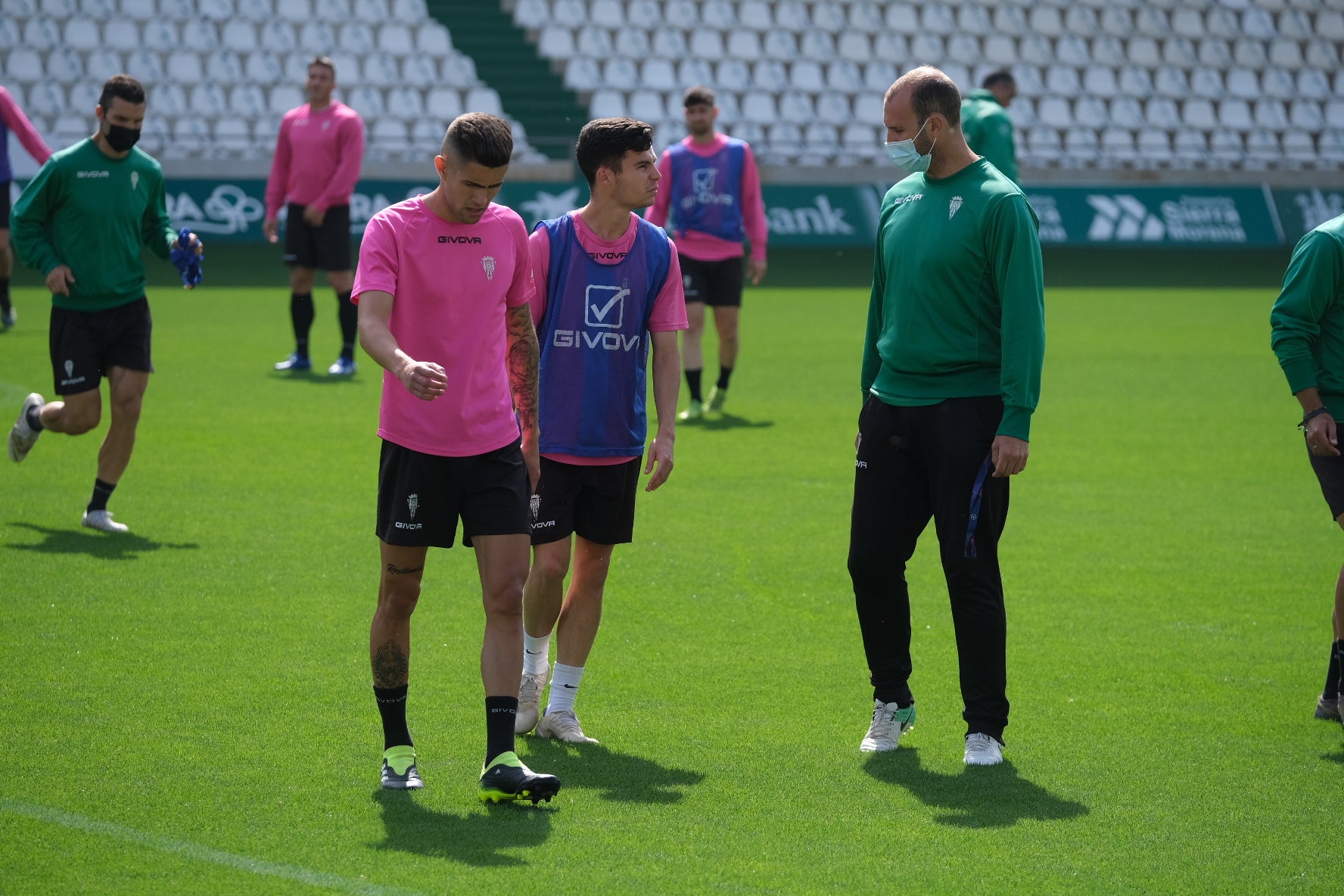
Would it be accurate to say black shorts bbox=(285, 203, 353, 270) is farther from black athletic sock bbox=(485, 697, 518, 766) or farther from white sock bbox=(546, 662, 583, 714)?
black athletic sock bbox=(485, 697, 518, 766)

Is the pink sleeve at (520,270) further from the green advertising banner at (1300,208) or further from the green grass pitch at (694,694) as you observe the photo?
the green advertising banner at (1300,208)

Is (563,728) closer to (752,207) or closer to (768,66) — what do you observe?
(752,207)

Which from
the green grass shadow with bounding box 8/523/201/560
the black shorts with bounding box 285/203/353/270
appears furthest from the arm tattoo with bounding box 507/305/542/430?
the black shorts with bounding box 285/203/353/270

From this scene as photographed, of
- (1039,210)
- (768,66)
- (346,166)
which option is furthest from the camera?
(768,66)

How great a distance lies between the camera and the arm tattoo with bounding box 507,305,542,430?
4.75m

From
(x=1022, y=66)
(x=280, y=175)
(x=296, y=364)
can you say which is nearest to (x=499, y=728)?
(x=296, y=364)

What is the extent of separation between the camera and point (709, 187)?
11.5 metres

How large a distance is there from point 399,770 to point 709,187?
7.60 m

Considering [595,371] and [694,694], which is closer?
[595,371]

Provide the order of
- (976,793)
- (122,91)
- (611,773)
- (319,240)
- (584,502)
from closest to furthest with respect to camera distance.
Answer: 1. (976,793)
2. (611,773)
3. (584,502)
4. (122,91)
5. (319,240)

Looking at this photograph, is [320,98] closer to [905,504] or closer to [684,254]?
[684,254]

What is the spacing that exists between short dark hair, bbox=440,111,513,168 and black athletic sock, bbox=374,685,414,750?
5.09ft

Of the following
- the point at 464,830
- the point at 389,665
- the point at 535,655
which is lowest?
the point at 464,830

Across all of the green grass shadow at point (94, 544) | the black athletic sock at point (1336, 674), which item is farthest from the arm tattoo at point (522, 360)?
the green grass shadow at point (94, 544)
